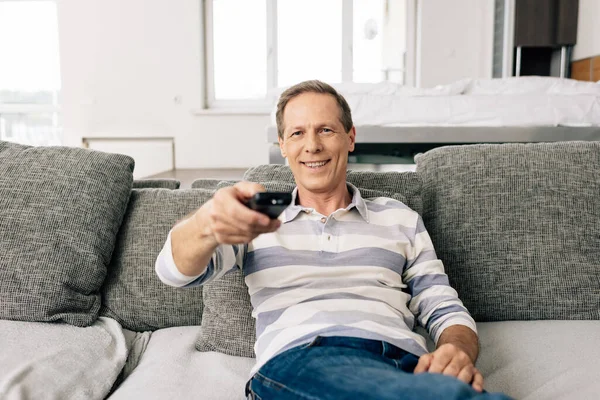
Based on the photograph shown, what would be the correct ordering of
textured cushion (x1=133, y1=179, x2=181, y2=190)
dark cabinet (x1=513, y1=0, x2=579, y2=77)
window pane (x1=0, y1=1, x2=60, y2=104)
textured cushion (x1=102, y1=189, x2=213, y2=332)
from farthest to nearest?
window pane (x1=0, y1=1, x2=60, y2=104) → dark cabinet (x1=513, y1=0, x2=579, y2=77) → textured cushion (x1=133, y1=179, x2=181, y2=190) → textured cushion (x1=102, y1=189, x2=213, y2=332)

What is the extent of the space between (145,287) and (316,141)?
610 mm

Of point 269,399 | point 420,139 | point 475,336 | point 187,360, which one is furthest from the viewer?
point 420,139

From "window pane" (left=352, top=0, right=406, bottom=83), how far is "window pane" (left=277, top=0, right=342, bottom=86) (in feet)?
0.66

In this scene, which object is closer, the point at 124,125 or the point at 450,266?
the point at 450,266

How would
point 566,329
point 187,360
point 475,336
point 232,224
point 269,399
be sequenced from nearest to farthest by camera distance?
point 232,224
point 269,399
point 475,336
point 187,360
point 566,329

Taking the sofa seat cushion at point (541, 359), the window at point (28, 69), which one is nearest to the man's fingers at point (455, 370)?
the sofa seat cushion at point (541, 359)

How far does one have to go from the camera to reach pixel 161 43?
5.66 metres

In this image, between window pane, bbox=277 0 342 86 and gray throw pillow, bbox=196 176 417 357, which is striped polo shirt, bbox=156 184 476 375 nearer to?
gray throw pillow, bbox=196 176 417 357

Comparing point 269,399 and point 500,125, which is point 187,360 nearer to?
point 269,399

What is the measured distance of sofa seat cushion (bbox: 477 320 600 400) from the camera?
1.09 meters

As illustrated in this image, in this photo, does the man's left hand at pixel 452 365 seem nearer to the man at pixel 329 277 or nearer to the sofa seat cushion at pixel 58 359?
the man at pixel 329 277

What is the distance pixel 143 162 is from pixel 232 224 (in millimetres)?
5238

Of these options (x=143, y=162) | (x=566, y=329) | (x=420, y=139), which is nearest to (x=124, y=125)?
(x=143, y=162)

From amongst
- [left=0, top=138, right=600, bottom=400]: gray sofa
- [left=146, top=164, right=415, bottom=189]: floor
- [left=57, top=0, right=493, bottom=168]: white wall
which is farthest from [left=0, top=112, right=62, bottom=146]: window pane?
[left=0, top=138, right=600, bottom=400]: gray sofa
